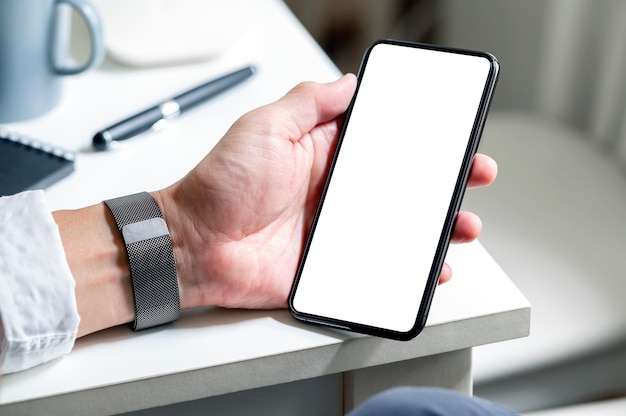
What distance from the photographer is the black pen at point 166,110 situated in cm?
74

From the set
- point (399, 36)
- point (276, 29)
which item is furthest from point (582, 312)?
point (399, 36)

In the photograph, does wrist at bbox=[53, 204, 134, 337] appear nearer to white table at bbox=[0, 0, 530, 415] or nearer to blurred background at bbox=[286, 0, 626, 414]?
white table at bbox=[0, 0, 530, 415]

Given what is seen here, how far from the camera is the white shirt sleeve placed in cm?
51

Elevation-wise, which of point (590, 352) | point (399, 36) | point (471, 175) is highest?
point (471, 175)

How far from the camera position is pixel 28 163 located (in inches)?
27.7

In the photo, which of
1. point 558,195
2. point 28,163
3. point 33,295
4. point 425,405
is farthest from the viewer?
point 558,195

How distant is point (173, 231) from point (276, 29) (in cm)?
45

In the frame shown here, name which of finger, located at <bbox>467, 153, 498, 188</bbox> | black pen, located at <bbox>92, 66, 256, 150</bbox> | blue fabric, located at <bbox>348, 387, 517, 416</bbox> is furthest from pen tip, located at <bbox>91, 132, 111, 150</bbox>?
blue fabric, located at <bbox>348, 387, 517, 416</bbox>

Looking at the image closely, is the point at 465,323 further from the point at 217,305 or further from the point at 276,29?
the point at 276,29

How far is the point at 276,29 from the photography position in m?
0.97

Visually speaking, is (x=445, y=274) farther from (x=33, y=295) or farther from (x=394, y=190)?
(x=33, y=295)

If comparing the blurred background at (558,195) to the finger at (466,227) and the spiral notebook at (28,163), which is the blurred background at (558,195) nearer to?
the finger at (466,227)

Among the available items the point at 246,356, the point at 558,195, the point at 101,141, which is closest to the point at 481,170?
the point at 246,356

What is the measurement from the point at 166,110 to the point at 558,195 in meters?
0.50
